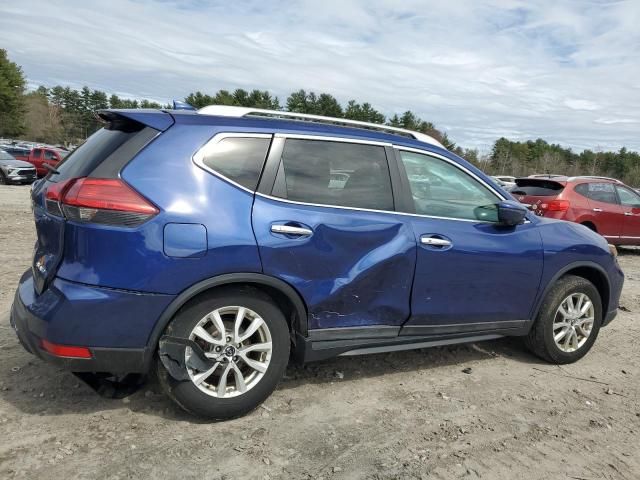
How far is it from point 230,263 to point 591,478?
225 cm

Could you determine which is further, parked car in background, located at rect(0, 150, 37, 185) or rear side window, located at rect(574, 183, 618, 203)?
parked car in background, located at rect(0, 150, 37, 185)

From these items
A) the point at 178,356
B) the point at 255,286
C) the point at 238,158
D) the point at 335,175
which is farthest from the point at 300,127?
the point at 178,356

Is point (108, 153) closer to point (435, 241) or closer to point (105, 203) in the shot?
point (105, 203)

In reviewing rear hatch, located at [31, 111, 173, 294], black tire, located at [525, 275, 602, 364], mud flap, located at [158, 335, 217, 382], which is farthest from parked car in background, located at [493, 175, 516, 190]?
rear hatch, located at [31, 111, 173, 294]

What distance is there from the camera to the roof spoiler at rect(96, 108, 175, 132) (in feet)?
9.69

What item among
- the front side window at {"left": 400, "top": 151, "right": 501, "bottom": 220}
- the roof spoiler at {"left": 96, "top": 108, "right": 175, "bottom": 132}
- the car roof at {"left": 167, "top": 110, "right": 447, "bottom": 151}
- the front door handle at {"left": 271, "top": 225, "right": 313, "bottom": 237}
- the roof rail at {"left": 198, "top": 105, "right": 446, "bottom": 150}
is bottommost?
the front door handle at {"left": 271, "top": 225, "right": 313, "bottom": 237}

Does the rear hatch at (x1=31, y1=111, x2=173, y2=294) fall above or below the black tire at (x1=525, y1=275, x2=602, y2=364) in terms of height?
above

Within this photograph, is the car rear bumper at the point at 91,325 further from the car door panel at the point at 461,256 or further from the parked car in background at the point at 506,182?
the parked car in background at the point at 506,182

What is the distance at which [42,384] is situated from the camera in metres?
3.39

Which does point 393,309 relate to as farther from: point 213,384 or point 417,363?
point 213,384

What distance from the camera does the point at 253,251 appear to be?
9.69 feet

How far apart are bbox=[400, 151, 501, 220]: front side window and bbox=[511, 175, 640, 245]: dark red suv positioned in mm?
6225

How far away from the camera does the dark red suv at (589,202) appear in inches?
377

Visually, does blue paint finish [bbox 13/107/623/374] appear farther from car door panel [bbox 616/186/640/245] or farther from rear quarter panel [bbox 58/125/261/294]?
car door panel [bbox 616/186/640/245]
